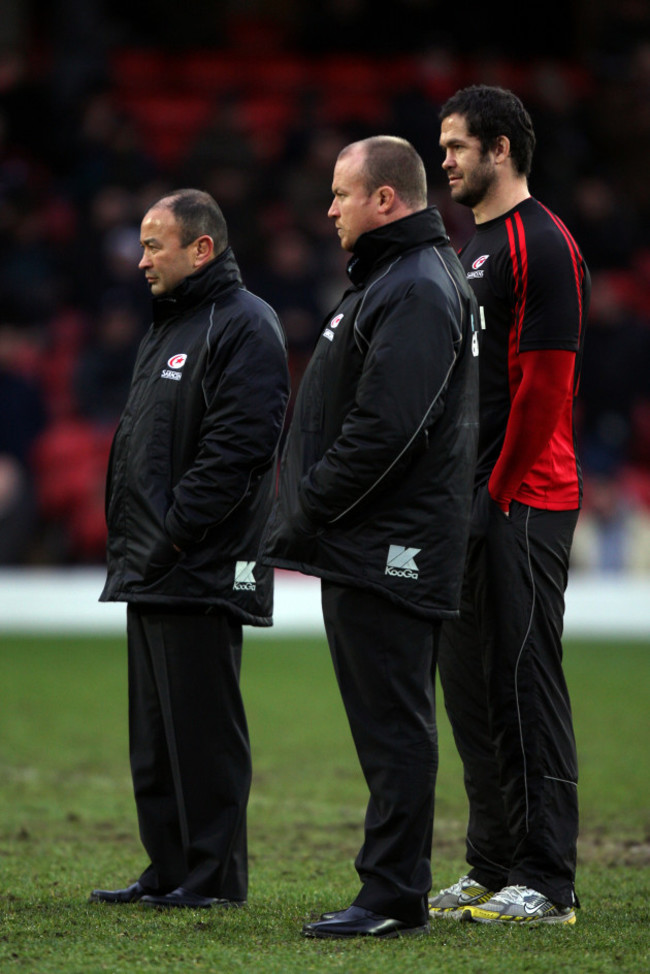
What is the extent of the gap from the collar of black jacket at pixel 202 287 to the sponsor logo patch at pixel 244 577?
0.82 metres

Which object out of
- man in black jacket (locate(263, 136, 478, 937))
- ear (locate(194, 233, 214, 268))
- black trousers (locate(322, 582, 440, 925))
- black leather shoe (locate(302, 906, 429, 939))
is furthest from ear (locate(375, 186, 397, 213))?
black leather shoe (locate(302, 906, 429, 939))

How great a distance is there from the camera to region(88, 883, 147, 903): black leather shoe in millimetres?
4398

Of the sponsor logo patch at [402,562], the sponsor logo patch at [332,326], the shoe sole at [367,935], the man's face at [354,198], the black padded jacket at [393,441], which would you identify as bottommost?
the shoe sole at [367,935]

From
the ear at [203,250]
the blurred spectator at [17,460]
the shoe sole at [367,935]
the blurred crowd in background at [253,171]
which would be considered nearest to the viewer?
the shoe sole at [367,935]

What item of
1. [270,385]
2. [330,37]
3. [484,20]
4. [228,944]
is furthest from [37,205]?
[228,944]

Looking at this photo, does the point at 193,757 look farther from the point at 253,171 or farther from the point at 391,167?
the point at 253,171

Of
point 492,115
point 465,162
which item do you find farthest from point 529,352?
point 492,115

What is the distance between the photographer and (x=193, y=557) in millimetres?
4375

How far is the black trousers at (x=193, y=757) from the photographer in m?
4.36

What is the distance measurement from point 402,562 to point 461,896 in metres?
1.16

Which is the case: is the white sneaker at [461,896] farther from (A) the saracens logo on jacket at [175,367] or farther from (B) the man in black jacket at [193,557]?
(A) the saracens logo on jacket at [175,367]

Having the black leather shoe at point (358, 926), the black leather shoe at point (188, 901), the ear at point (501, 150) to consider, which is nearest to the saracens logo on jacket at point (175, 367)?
the ear at point (501, 150)

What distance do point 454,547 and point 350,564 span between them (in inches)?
11.2

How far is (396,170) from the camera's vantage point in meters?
4.07
